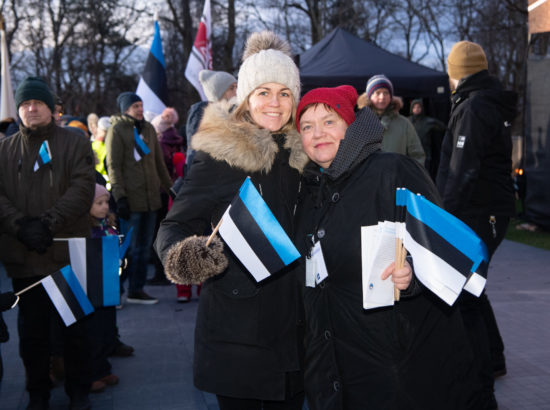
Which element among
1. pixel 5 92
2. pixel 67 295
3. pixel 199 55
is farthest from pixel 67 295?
pixel 199 55

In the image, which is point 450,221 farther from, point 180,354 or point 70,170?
point 180,354

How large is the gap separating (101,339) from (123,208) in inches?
84.6

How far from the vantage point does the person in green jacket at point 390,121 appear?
611 cm

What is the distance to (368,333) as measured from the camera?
2.15 metres

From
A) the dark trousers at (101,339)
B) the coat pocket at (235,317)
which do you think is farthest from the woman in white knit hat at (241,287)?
the dark trousers at (101,339)

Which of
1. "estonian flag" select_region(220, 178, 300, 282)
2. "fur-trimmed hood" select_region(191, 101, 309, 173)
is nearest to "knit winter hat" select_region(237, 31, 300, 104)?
"fur-trimmed hood" select_region(191, 101, 309, 173)

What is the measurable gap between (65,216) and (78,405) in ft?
4.24

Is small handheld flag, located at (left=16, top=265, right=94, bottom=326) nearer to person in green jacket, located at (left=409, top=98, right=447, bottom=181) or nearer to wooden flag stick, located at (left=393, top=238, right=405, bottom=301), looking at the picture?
wooden flag stick, located at (left=393, top=238, right=405, bottom=301)

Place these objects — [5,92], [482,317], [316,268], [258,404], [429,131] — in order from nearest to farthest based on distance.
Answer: [316,268], [258,404], [482,317], [5,92], [429,131]

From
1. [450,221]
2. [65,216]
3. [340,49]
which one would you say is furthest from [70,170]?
[340,49]

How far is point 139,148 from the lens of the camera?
6.53m

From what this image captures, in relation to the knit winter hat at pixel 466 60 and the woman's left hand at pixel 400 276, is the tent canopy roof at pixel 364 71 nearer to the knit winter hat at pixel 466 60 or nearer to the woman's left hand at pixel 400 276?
the knit winter hat at pixel 466 60

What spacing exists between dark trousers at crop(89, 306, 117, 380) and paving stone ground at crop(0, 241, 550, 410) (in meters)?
0.17

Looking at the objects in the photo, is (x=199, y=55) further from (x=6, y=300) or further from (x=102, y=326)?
(x=6, y=300)
